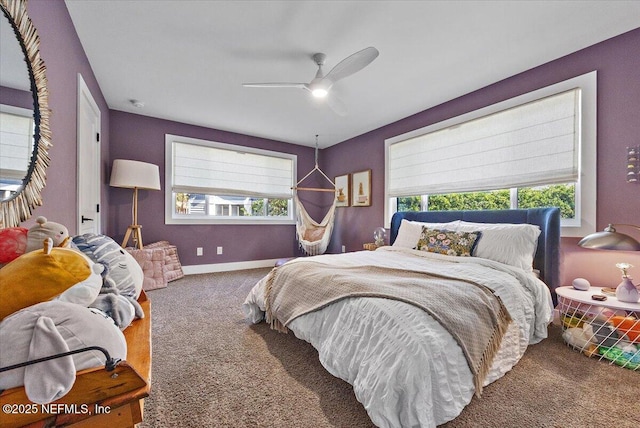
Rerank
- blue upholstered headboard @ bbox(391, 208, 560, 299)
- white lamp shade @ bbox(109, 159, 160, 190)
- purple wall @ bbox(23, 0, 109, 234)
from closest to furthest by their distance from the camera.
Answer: purple wall @ bbox(23, 0, 109, 234) → blue upholstered headboard @ bbox(391, 208, 560, 299) → white lamp shade @ bbox(109, 159, 160, 190)

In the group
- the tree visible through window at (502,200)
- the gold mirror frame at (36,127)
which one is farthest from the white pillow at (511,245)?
the gold mirror frame at (36,127)

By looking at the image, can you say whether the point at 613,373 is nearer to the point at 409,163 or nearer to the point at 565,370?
the point at 565,370

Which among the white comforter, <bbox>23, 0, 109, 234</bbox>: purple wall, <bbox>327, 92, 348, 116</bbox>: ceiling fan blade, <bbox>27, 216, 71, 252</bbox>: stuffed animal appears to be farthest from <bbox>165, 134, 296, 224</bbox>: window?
<bbox>27, 216, 71, 252</bbox>: stuffed animal

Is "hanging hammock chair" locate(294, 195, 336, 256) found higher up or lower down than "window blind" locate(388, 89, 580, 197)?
lower down

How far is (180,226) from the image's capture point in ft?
13.3

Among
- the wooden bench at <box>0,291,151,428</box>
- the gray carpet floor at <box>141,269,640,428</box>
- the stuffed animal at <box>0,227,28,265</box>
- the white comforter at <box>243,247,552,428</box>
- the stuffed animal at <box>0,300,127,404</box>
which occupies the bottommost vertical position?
the gray carpet floor at <box>141,269,640,428</box>

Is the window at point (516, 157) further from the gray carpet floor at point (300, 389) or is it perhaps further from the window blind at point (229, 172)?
the window blind at point (229, 172)

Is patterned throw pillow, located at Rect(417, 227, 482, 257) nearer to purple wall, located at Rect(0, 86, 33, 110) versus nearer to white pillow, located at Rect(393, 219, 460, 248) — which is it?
white pillow, located at Rect(393, 219, 460, 248)

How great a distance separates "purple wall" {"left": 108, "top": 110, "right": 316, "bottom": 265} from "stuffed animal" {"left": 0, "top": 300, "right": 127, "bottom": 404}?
362 centimetres

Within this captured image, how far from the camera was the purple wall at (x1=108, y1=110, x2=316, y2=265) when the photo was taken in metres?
3.63

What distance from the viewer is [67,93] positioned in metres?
1.81

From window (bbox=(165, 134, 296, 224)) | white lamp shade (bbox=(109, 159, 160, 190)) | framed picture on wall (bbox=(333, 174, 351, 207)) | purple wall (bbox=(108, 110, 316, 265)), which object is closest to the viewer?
white lamp shade (bbox=(109, 159, 160, 190))

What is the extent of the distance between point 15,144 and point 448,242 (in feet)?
9.14

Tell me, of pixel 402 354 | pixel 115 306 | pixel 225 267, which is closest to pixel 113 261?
pixel 115 306
